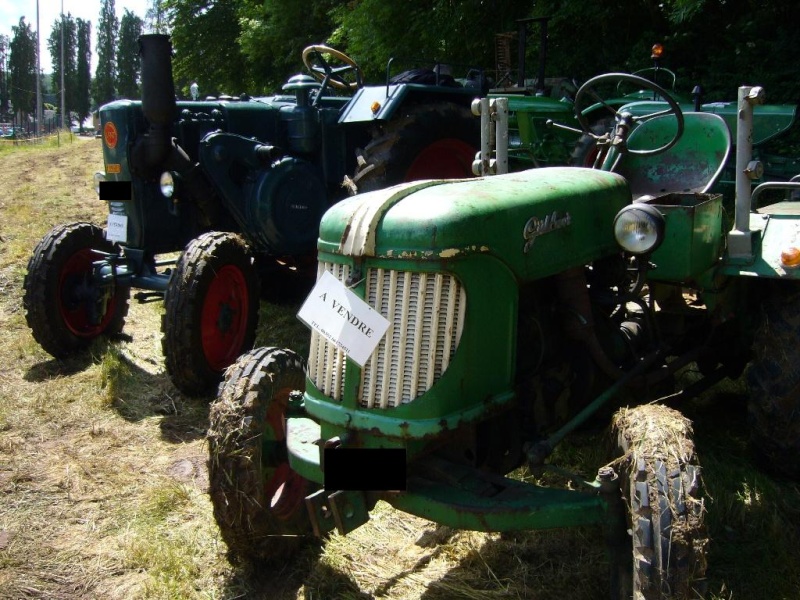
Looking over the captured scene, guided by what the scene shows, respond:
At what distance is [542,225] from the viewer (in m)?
2.61

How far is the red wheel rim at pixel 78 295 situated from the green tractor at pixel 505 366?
3196 millimetres

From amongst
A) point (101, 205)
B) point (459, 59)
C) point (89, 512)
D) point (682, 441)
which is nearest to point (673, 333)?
point (682, 441)

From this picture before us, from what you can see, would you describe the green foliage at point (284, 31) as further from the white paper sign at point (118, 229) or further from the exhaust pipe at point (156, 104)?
the white paper sign at point (118, 229)

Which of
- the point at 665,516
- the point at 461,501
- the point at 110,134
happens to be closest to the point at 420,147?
the point at 110,134

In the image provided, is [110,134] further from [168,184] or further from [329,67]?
[329,67]

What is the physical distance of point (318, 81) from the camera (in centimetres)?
657

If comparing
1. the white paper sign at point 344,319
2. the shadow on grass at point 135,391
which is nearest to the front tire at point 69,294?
the shadow on grass at point 135,391

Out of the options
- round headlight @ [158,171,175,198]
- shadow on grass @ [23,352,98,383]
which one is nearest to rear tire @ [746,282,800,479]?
round headlight @ [158,171,175,198]

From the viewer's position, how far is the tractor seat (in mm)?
3760

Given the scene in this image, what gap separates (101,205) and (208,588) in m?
9.43

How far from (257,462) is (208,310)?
2117 millimetres

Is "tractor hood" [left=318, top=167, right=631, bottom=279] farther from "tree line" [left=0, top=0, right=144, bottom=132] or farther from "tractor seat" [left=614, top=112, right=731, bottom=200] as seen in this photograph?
"tree line" [left=0, top=0, right=144, bottom=132]

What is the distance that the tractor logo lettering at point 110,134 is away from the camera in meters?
5.32

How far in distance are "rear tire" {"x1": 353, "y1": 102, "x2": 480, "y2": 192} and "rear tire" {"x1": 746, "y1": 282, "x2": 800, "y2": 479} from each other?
267 centimetres
